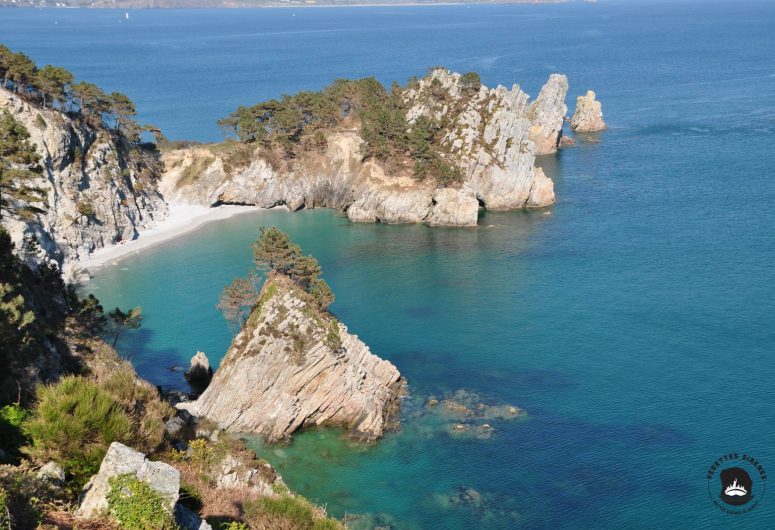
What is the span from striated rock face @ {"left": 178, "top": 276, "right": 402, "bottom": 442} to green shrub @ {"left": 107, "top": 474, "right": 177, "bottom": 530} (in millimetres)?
32371

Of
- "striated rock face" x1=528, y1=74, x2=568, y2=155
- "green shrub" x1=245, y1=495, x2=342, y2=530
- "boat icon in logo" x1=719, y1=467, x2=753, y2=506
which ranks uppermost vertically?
"striated rock face" x1=528, y1=74, x2=568, y2=155

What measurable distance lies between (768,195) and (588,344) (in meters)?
54.2

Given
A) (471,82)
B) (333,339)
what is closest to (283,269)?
(333,339)

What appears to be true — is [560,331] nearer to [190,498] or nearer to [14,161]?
[14,161]

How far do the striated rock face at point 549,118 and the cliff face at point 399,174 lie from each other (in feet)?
83.6

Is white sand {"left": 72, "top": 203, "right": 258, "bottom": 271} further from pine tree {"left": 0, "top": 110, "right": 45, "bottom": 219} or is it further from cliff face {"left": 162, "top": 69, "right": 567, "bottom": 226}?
pine tree {"left": 0, "top": 110, "right": 45, "bottom": 219}

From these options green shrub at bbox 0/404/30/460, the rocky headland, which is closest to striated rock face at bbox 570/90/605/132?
the rocky headland

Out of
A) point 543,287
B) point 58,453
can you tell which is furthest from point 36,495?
point 543,287

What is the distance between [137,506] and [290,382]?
109 feet

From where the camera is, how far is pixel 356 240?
87.9m

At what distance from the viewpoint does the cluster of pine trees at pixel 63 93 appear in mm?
78688

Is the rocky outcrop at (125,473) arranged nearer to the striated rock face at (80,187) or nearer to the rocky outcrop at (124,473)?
the rocky outcrop at (124,473)

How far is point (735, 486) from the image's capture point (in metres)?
39.8

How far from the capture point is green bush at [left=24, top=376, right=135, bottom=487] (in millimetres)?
16984
